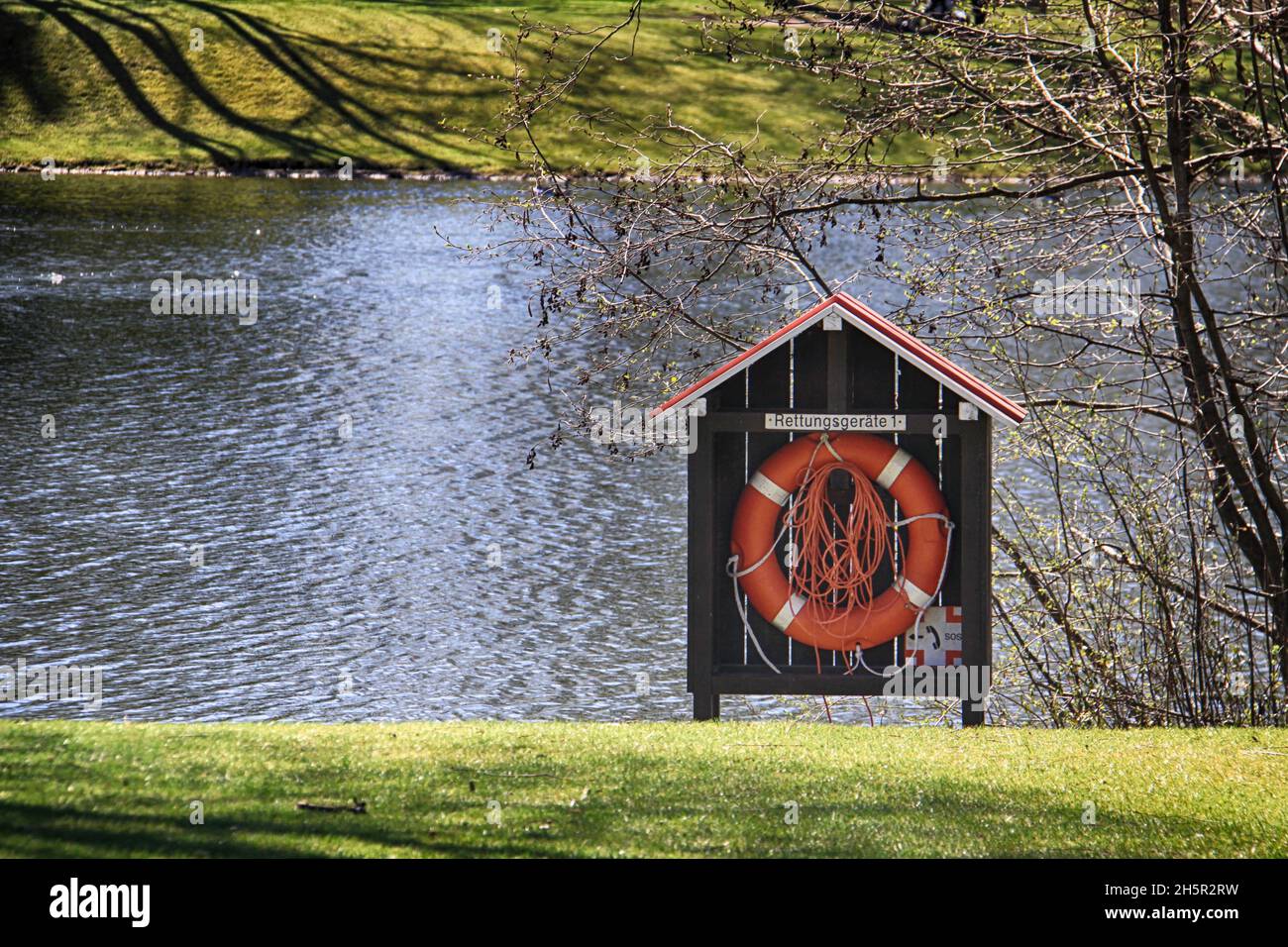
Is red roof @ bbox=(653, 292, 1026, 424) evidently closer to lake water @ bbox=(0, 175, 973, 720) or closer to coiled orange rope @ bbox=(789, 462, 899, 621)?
coiled orange rope @ bbox=(789, 462, 899, 621)

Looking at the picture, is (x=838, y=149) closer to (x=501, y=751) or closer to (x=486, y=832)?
(x=501, y=751)

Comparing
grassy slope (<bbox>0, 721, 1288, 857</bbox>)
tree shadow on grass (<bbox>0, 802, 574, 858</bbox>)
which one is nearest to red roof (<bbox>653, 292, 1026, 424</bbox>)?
grassy slope (<bbox>0, 721, 1288, 857</bbox>)

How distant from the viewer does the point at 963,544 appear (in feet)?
24.9

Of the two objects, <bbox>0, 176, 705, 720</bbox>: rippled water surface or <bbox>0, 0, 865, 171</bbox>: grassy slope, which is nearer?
<bbox>0, 176, 705, 720</bbox>: rippled water surface

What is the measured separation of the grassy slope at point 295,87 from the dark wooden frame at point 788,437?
105ft

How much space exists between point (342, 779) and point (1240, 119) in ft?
20.9

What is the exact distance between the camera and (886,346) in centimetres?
745

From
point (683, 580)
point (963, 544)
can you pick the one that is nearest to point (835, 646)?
point (963, 544)

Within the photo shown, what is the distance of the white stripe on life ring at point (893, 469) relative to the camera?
300 inches

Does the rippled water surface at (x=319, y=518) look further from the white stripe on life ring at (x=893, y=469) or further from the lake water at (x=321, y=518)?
the white stripe on life ring at (x=893, y=469)
